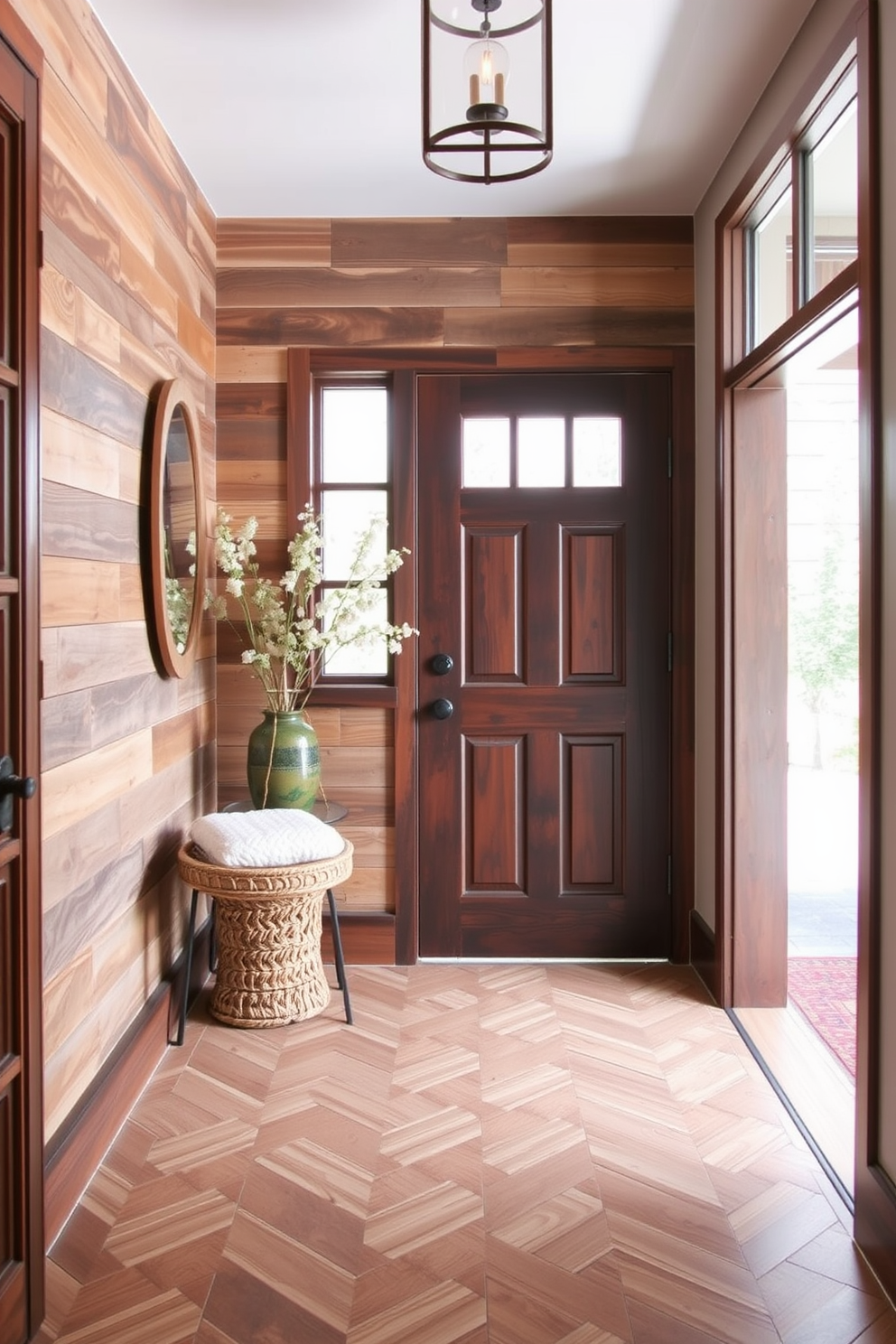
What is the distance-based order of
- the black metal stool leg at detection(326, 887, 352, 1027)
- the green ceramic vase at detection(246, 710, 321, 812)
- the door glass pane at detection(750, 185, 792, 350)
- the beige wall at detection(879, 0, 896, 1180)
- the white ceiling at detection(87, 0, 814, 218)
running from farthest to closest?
the green ceramic vase at detection(246, 710, 321, 812) < the black metal stool leg at detection(326, 887, 352, 1027) < the door glass pane at detection(750, 185, 792, 350) < the white ceiling at detection(87, 0, 814, 218) < the beige wall at detection(879, 0, 896, 1180)

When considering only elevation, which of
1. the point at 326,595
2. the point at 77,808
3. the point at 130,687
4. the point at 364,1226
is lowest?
the point at 364,1226

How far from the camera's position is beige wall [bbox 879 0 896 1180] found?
1840 millimetres

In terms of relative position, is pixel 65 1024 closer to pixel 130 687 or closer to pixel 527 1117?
pixel 130 687

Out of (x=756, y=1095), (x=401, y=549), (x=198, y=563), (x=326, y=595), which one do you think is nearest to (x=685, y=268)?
(x=401, y=549)

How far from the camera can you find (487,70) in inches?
77.3

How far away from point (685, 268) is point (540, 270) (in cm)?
50

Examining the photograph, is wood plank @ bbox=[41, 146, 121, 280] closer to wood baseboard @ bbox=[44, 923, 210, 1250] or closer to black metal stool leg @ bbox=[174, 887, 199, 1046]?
black metal stool leg @ bbox=[174, 887, 199, 1046]

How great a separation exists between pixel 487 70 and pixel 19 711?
1504 millimetres

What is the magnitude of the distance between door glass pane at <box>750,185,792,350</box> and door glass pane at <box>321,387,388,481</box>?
128 centimetres

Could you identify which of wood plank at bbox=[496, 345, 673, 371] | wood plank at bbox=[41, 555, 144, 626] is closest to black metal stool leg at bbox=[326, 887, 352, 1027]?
wood plank at bbox=[41, 555, 144, 626]

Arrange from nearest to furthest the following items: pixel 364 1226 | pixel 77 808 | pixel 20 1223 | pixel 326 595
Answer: pixel 20 1223 < pixel 364 1226 < pixel 77 808 < pixel 326 595

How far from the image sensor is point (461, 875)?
3.53 meters

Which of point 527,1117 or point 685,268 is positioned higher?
point 685,268

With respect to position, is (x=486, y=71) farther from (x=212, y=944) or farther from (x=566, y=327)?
(x=212, y=944)
